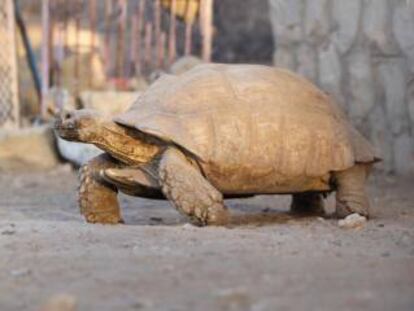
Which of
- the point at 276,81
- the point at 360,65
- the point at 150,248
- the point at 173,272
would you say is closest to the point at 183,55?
the point at 360,65

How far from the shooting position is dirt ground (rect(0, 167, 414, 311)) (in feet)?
9.36

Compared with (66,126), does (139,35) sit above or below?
below

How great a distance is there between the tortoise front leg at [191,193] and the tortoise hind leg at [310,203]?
44.4 inches

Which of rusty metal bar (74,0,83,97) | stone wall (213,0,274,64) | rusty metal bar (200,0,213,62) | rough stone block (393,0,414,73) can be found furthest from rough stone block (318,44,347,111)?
stone wall (213,0,274,64)

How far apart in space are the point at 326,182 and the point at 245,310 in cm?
286

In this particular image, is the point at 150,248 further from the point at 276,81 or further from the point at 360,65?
the point at 360,65

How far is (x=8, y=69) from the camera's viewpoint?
940cm

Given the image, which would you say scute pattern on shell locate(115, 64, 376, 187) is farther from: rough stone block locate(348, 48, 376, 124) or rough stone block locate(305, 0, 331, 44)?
rough stone block locate(305, 0, 331, 44)

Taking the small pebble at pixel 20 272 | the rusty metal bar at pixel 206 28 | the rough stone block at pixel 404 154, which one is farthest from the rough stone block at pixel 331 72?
the small pebble at pixel 20 272

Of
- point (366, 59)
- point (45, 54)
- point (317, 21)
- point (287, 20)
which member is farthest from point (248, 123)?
point (45, 54)

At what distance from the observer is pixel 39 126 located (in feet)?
30.2

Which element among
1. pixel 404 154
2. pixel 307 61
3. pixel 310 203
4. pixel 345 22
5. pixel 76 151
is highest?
pixel 345 22

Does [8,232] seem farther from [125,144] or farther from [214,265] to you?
[214,265]

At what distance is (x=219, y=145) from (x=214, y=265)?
1626mm
